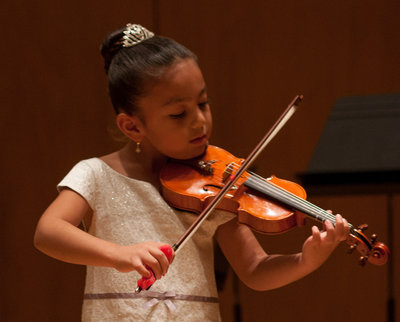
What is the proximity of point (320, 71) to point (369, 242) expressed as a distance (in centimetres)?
104

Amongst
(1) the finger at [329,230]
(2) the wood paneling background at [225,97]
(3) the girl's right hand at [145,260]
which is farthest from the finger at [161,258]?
(2) the wood paneling background at [225,97]

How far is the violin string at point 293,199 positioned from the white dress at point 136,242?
0.32ft

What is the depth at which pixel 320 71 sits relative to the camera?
6.88 ft

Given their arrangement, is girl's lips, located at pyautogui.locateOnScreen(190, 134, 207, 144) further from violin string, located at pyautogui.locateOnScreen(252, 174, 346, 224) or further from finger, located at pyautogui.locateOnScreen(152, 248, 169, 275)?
finger, located at pyautogui.locateOnScreen(152, 248, 169, 275)

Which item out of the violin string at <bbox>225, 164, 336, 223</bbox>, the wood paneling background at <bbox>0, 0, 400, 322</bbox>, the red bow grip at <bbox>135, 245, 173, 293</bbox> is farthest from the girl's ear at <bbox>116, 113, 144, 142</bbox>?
the wood paneling background at <bbox>0, 0, 400, 322</bbox>

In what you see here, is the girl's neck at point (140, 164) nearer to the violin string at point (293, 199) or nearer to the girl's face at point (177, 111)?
the girl's face at point (177, 111)

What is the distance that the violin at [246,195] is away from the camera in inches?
45.9

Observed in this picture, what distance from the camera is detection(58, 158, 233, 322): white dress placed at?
1.28m

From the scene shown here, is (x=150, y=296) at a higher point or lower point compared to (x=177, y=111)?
lower

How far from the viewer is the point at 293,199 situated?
1231 millimetres

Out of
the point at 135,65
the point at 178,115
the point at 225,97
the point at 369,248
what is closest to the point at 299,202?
the point at 369,248

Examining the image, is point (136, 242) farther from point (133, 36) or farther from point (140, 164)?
point (133, 36)

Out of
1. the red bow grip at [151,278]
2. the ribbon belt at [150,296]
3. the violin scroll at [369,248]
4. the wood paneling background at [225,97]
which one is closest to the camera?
the red bow grip at [151,278]

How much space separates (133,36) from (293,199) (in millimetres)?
488
